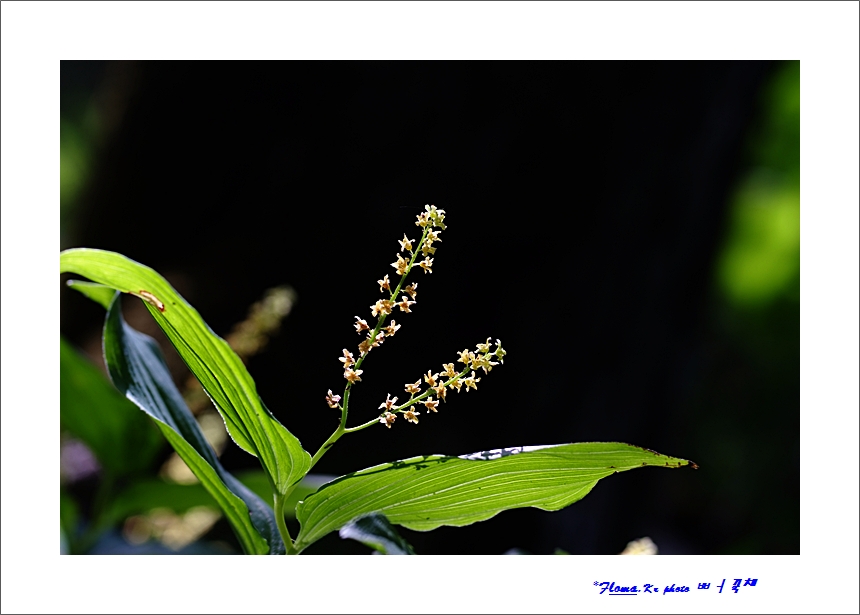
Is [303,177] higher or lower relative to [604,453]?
higher

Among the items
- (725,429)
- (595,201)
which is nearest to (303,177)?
(595,201)

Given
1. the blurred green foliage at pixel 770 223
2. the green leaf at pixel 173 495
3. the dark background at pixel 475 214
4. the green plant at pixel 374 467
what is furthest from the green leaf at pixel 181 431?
the blurred green foliage at pixel 770 223

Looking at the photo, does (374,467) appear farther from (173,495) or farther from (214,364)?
(173,495)

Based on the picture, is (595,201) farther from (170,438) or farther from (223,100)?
(170,438)

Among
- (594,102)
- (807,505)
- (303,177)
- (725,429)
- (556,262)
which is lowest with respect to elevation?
(725,429)

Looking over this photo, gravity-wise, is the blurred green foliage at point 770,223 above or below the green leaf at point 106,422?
above

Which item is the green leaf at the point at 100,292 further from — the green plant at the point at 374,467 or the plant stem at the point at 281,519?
the plant stem at the point at 281,519

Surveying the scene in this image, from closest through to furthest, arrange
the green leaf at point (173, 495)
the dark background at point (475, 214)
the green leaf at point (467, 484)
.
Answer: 1. the green leaf at point (467, 484)
2. the green leaf at point (173, 495)
3. the dark background at point (475, 214)

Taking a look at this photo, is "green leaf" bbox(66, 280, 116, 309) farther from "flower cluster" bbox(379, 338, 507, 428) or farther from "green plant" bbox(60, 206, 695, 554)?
"flower cluster" bbox(379, 338, 507, 428)
